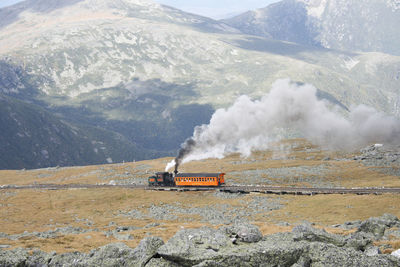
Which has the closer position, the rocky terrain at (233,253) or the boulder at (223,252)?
the rocky terrain at (233,253)

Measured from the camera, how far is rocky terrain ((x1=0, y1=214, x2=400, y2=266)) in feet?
77.8

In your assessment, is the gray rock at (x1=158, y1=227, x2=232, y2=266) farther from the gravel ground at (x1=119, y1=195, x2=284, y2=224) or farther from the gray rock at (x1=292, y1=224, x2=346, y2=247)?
the gravel ground at (x1=119, y1=195, x2=284, y2=224)

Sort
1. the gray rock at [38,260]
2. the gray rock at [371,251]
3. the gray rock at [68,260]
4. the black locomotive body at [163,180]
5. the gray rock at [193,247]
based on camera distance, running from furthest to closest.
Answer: the black locomotive body at [163,180], the gray rock at [38,260], the gray rock at [68,260], the gray rock at [371,251], the gray rock at [193,247]

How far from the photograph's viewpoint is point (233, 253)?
81.8ft

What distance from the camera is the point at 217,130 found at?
99125 millimetres

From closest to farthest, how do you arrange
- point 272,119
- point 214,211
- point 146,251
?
1. point 146,251
2. point 214,211
3. point 272,119

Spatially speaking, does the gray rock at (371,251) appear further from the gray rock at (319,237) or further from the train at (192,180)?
the train at (192,180)

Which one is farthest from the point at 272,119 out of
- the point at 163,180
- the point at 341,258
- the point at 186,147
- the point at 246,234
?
the point at 341,258

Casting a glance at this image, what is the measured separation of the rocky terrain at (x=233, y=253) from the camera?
77.8ft

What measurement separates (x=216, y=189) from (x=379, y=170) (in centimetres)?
6227

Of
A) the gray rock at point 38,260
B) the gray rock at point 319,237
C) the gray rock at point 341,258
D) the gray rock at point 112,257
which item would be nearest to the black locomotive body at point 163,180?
the gray rock at point 38,260

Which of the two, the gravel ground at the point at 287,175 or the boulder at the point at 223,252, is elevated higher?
the boulder at the point at 223,252

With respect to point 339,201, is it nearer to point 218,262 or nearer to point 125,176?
point 218,262

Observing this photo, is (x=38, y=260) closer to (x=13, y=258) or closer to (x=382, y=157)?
(x=13, y=258)
